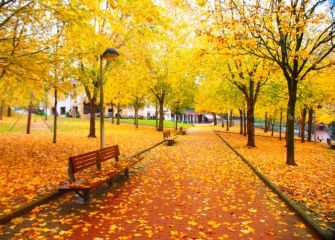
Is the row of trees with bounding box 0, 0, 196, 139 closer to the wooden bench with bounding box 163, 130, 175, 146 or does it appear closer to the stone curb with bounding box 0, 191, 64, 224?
the stone curb with bounding box 0, 191, 64, 224

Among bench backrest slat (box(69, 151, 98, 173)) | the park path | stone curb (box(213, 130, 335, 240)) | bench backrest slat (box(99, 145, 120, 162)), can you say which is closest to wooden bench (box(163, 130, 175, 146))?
bench backrest slat (box(99, 145, 120, 162))

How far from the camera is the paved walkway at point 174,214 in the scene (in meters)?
5.50

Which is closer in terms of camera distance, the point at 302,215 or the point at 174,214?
the point at 302,215

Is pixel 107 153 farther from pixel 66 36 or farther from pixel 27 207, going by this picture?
pixel 66 36

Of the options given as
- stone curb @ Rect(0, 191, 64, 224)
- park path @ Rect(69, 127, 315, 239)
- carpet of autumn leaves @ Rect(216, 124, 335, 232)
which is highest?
stone curb @ Rect(0, 191, 64, 224)

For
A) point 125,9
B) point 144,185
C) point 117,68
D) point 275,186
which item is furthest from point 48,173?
point 117,68

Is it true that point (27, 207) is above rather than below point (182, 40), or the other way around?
below

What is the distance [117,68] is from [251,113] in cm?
A: 1042

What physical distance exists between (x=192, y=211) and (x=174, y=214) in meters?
0.47

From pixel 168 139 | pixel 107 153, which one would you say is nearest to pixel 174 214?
pixel 107 153

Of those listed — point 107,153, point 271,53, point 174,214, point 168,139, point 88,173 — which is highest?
point 271,53

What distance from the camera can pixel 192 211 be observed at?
6.83 m

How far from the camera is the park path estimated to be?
18.2 ft

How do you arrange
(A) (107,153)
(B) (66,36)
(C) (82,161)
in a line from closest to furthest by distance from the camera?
(C) (82,161), (A) (107,153), (B) (66,36)
